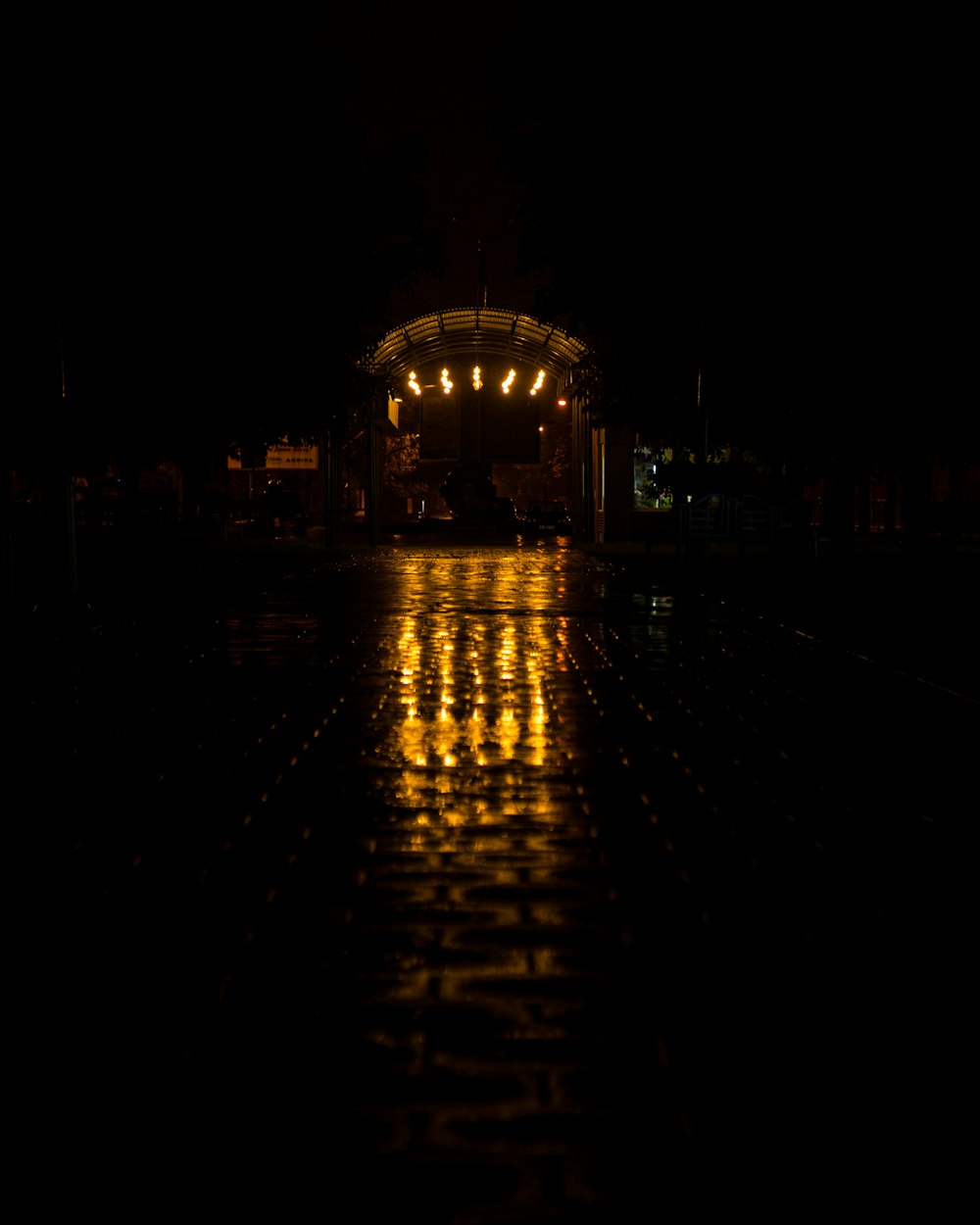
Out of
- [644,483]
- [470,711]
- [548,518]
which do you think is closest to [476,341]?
[644,483]

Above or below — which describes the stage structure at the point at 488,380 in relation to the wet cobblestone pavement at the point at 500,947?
above

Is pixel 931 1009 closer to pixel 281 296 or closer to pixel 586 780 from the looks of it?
pixel 586 780

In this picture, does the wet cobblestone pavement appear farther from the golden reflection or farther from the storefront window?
the storefront window

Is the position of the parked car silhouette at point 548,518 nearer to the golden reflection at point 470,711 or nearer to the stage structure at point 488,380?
the stage structure at point 488,380

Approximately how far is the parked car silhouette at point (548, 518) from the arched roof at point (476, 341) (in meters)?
11.9

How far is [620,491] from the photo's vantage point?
43.1m

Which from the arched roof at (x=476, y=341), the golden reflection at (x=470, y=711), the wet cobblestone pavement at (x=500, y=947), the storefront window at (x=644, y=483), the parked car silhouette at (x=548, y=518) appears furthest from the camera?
the parked car silhouette at (x=548, y=518)

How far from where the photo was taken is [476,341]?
42.9m

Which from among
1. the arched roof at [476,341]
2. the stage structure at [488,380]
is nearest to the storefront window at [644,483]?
the stage structure at [488,380]

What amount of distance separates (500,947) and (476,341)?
39.6 meters

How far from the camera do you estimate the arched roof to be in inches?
1587

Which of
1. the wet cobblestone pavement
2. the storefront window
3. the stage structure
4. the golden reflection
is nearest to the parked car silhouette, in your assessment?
the stage structure

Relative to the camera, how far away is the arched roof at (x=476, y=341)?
40.3 metres

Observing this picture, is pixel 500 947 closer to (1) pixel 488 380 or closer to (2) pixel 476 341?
(2) pixel 476 341
